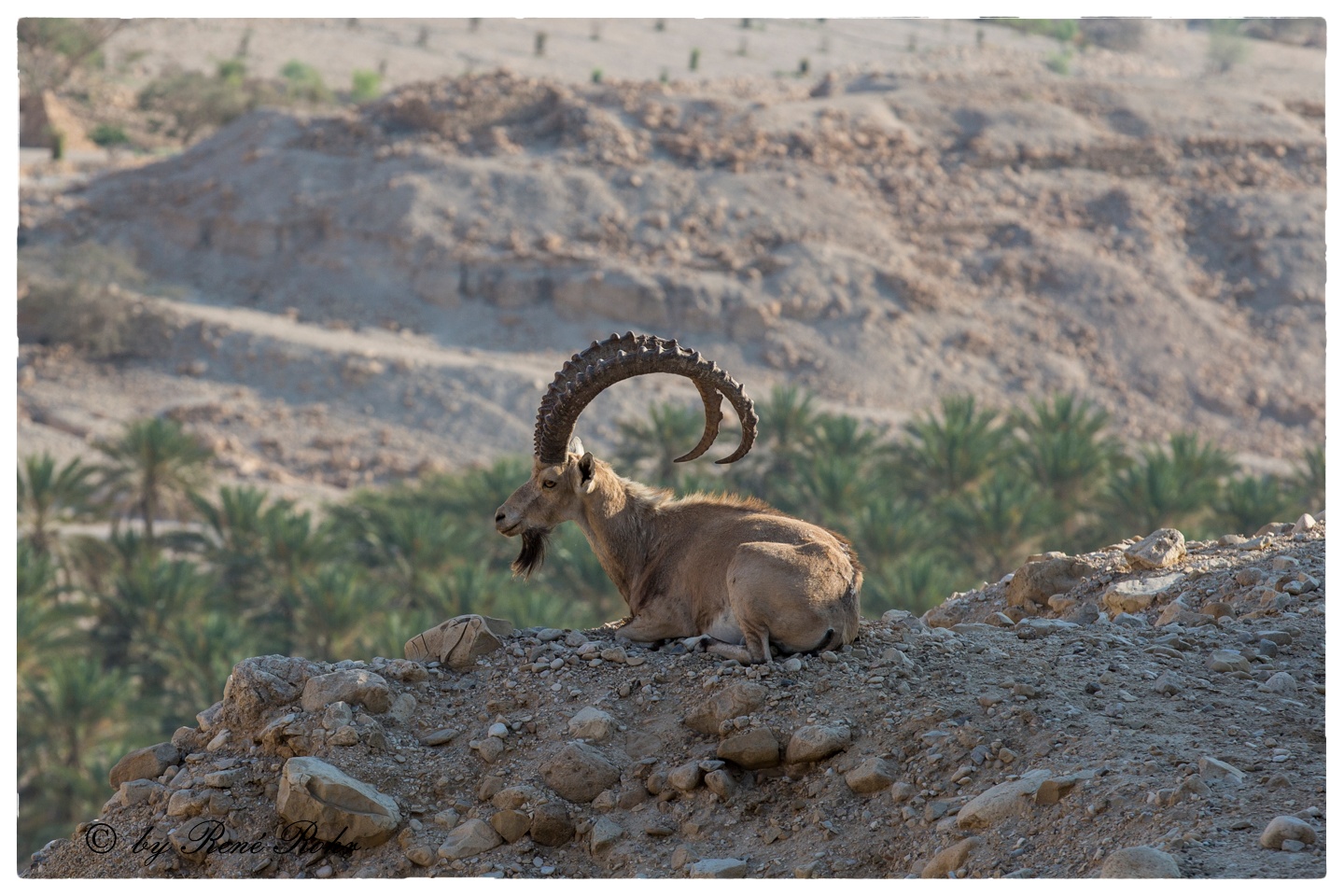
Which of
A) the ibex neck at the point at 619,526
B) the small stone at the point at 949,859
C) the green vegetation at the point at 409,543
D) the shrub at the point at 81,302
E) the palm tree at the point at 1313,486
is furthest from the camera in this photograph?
the shrub at the point at 81,302

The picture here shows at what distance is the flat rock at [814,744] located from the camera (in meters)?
7.13

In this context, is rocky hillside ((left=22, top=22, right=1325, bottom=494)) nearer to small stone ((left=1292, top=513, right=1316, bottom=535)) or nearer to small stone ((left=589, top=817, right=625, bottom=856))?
small stone ((left=1292, top=513, right=1316, bottom=535))

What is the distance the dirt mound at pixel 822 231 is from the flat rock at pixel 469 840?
150 ft

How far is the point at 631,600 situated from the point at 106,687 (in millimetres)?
24871

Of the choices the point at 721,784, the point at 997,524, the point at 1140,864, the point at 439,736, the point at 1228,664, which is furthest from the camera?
the point at 997,524

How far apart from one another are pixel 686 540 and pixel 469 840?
2470 millimetres

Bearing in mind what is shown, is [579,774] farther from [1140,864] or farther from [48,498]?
[48,498]

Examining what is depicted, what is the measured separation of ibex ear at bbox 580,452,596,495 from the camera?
334 inches

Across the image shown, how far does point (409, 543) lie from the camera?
3503 centimetres

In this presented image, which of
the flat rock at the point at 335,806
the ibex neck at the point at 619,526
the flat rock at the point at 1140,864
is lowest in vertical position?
the flat rock at the point at 335,806

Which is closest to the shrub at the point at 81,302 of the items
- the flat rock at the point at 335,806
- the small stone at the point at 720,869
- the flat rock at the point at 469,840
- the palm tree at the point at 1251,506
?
the palm tree at the point at 1251,506

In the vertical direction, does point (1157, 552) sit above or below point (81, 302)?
below

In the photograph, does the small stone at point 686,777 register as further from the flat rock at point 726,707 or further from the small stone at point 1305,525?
the small stone at point 1305,525

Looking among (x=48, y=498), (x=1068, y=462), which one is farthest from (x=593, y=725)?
(x=48, y=498)
